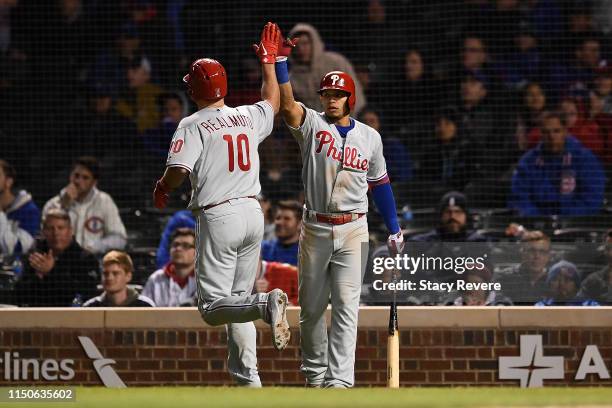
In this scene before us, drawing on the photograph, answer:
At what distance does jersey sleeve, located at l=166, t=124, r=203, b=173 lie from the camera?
25.7 ft

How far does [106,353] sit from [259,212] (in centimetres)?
262

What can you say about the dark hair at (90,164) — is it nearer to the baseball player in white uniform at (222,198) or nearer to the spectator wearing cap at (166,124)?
the spectator wearing cap at (166,124)

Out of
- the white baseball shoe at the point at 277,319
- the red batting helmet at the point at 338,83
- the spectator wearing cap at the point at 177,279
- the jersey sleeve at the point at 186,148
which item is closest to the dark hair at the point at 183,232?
the spectator wearing cap at the point at 177,279

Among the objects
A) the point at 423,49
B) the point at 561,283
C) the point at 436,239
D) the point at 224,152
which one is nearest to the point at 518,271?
the point at 561,283

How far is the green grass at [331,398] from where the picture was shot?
6.79 meters

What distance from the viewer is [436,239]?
11555 millimetres

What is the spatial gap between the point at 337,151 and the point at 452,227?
3.15 meters

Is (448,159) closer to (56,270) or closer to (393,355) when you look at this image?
(56,270)

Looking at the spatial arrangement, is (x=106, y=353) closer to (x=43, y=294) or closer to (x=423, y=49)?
(x=43, y=294)

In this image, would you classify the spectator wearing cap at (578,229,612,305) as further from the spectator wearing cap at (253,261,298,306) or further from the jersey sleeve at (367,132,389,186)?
the jersey sleeve at (367,132,389,186)

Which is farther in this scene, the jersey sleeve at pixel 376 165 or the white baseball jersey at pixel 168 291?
the white baseball jersey at pixel 168 291

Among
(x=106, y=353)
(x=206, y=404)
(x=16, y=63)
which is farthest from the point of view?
(x=16, y=63)

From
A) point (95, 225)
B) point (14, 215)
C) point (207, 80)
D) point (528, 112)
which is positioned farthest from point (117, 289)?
point (528, 112)

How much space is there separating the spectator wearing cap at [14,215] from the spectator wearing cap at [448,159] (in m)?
3.38
